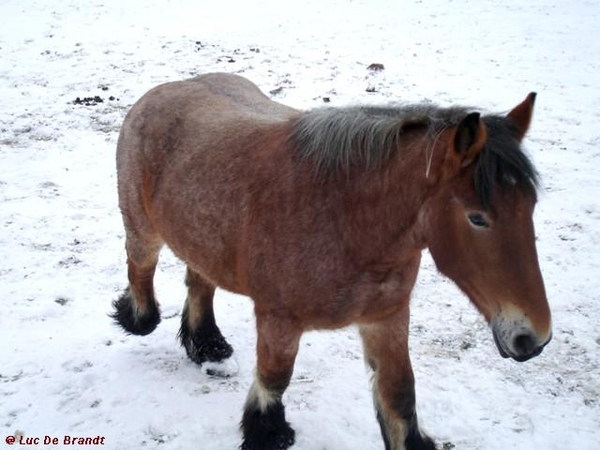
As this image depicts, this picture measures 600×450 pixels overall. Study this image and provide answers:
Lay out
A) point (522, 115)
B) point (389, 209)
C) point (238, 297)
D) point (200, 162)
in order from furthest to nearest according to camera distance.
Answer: point (238, 297), point (200, 162), point (389, 209), point (522, 115)

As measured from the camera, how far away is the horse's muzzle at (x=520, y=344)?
2039 millimetres

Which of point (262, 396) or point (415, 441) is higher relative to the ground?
point (262, 396)

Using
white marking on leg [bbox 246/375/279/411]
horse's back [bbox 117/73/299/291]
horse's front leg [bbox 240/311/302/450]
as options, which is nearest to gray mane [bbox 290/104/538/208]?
horse's back [bbox 117/73/299/291]

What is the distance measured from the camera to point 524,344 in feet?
6.75

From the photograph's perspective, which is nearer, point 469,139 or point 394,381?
point 469,139

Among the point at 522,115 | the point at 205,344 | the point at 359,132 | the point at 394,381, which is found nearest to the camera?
the point at 522,115

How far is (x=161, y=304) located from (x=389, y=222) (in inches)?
112

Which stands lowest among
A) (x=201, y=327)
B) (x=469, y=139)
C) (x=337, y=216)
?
(x=201, y=327)

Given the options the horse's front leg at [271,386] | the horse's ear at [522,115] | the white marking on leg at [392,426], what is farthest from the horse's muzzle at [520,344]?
the white marking on leg at [392,426]

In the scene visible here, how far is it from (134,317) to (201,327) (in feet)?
1.79

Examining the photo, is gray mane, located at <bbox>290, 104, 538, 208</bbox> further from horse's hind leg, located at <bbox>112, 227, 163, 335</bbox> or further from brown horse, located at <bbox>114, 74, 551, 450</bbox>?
horse's hind leg, located at <bbox>112, 227, 163, 335</bbox>

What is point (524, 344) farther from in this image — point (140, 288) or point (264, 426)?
point (140, 288)

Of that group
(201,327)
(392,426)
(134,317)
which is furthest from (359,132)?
(134,317)

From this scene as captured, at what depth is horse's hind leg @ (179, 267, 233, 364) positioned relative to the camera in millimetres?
4020
